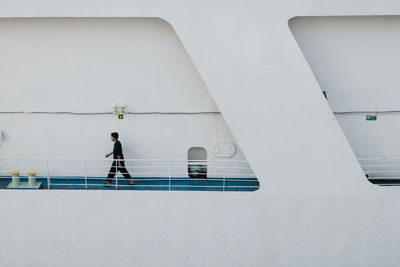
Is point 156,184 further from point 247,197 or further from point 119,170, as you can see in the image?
point 247,197

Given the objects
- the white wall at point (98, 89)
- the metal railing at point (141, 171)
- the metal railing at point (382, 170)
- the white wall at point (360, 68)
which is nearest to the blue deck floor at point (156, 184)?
the metal railing at point (141, 171)

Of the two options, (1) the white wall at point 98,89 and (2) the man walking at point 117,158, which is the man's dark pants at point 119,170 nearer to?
(2) the man walking at point 117,158

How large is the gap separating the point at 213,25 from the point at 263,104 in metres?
1.21

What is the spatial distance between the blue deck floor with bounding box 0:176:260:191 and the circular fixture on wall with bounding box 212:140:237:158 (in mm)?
401

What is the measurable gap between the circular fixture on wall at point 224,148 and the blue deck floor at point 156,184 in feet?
1.32

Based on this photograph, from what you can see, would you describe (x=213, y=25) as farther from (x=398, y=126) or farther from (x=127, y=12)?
(x=398, y=126)

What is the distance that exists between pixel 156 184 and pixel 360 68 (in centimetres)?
351

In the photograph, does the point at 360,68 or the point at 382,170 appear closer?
the point at 360,68

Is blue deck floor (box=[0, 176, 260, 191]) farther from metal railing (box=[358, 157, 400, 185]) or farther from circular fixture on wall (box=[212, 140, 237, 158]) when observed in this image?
metal railing (box=[358, 157, 400, 185])

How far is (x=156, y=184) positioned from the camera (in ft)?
19.6

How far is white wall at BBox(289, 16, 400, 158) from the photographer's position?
568 cm

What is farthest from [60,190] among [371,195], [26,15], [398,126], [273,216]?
[398,126]

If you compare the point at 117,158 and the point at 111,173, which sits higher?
the point at 117,158

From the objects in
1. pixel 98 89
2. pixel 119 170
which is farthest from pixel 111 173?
pixel 98 89
